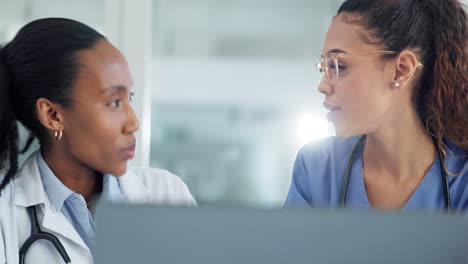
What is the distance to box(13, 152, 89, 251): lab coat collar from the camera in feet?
3.60

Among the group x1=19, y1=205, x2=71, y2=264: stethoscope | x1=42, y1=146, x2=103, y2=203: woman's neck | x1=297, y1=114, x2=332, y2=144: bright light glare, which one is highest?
x1=42, y1=146, x2=103, y2=203: woman's neck

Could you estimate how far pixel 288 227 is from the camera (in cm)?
46

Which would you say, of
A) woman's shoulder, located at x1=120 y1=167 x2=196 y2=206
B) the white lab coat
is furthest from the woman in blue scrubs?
the white lab coat

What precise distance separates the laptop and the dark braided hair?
2.65ft

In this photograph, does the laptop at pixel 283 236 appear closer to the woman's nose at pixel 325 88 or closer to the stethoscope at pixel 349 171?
the stethoscope at pixel 349 171

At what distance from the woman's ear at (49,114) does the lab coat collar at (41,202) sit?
107mm

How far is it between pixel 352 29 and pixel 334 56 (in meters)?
0.08

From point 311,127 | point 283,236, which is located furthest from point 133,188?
point 311,127

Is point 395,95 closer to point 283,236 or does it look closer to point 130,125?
point 130,125

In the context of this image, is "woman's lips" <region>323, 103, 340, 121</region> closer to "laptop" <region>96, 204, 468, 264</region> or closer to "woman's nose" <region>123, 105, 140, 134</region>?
"woman's nose" <region>123, 105, 140, 134</region>

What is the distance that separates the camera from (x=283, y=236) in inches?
18.1

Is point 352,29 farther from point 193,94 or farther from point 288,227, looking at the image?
point 193,94

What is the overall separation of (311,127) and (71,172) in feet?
7.45

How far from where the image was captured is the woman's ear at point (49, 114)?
122cm
